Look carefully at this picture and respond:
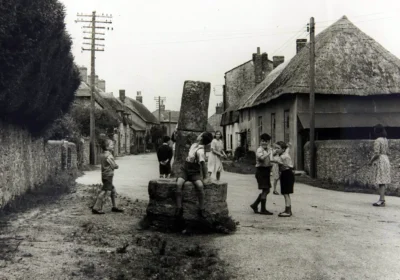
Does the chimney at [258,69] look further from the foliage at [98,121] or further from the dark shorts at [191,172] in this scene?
the dark shorts at [191,172]

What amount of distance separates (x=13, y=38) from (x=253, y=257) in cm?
621

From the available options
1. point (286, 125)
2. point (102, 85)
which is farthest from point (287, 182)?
point (102, 85)

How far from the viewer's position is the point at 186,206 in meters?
8.03

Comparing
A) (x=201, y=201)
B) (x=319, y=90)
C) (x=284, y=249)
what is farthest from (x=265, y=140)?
(x=319, y=90)

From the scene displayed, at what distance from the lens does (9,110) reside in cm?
954

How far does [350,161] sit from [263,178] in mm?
7430

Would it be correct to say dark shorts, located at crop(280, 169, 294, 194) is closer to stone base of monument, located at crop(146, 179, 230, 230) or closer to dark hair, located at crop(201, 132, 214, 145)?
stone base of monument, located at crop(146, 179, 230, 230)

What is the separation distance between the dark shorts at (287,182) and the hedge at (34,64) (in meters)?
5.82

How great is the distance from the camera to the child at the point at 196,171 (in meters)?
7.95

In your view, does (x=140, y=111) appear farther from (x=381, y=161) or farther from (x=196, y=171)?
(x=196, y=171)

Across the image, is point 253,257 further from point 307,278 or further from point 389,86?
point 389,86

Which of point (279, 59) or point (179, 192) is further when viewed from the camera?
point (279, 59)

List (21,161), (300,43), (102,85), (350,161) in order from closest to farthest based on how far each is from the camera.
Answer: (21,161) < (350,161) < (300,43) < (102,85)

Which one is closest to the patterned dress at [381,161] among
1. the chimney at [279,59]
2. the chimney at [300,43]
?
the chimney at [300,43]
